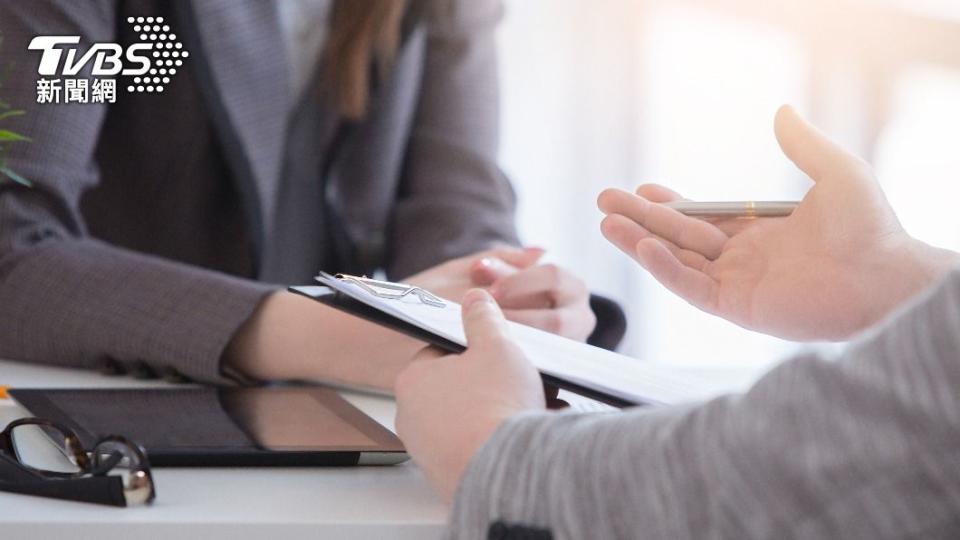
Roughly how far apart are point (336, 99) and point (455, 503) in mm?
802

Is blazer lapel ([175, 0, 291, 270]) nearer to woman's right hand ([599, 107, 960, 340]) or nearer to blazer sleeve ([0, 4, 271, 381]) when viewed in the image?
blazer sleeve ([0, 4, 271, 381])

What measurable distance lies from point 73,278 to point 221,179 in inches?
12.1

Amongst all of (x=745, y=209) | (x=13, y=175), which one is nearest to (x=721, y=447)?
(x=745, y=209)

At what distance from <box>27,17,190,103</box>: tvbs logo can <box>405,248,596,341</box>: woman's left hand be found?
341 mm

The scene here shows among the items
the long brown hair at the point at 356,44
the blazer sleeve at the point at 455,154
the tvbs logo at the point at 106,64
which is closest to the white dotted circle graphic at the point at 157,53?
the tvbs logo at the point at 106,64

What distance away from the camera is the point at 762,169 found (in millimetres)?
2150

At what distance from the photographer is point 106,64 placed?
955 mm

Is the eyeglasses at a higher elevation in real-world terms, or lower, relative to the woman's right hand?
lower

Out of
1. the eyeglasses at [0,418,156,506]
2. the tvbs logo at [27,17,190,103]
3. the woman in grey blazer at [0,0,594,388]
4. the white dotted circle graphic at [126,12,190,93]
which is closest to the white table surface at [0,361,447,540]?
the eyeglasses at [0,418,156,506]

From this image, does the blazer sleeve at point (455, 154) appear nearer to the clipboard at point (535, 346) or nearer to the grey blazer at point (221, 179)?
the grey blazer at point (221, 179)

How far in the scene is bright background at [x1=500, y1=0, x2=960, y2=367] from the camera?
6.98ft

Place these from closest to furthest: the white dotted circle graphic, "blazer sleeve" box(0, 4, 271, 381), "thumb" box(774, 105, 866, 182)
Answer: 1. "thumb" box(774, 105, 866, 182)
2. "blazer sleeve" box(0, 4, 271, 381)
3. the white dotted circle graphic

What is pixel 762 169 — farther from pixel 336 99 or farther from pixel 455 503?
pixel 455 503

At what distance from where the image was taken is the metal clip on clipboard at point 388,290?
49 centimetres
